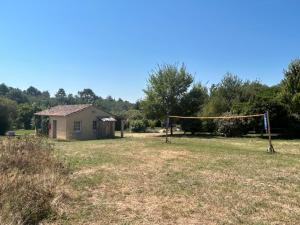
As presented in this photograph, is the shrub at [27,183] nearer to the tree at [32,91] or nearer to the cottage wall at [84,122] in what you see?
the cottage wall at [84,122]

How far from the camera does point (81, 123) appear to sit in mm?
35250

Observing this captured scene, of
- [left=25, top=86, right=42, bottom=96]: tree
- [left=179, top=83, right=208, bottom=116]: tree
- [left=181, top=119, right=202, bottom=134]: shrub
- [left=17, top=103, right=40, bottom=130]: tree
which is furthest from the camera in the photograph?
[left=25, top=86, right=42, bottom=96]: tree

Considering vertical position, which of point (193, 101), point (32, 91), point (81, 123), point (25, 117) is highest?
point (32, 91)

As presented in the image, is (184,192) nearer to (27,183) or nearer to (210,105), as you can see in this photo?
(27,183)

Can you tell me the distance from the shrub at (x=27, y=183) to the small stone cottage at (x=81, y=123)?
22649mm

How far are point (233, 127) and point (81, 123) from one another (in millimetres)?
14844

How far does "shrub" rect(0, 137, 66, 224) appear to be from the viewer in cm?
666

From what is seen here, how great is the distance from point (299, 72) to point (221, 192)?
26.6 meters

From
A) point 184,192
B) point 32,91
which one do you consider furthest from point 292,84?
point 32,91

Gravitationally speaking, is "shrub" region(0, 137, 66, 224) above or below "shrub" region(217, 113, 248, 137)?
below

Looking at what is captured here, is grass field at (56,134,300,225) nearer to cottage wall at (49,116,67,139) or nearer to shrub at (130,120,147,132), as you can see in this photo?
cottage wall at (49,116,67,139)

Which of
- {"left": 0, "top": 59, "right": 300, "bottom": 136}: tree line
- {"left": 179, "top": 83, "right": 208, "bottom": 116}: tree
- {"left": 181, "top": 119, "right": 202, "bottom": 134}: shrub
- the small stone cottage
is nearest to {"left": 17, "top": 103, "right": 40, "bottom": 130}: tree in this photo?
{"left": 0, "top": 59, "right": 300, "bottom": 136}: tree line

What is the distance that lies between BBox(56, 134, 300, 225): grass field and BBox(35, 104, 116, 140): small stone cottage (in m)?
19.9

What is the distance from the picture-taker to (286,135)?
33.5 metres
